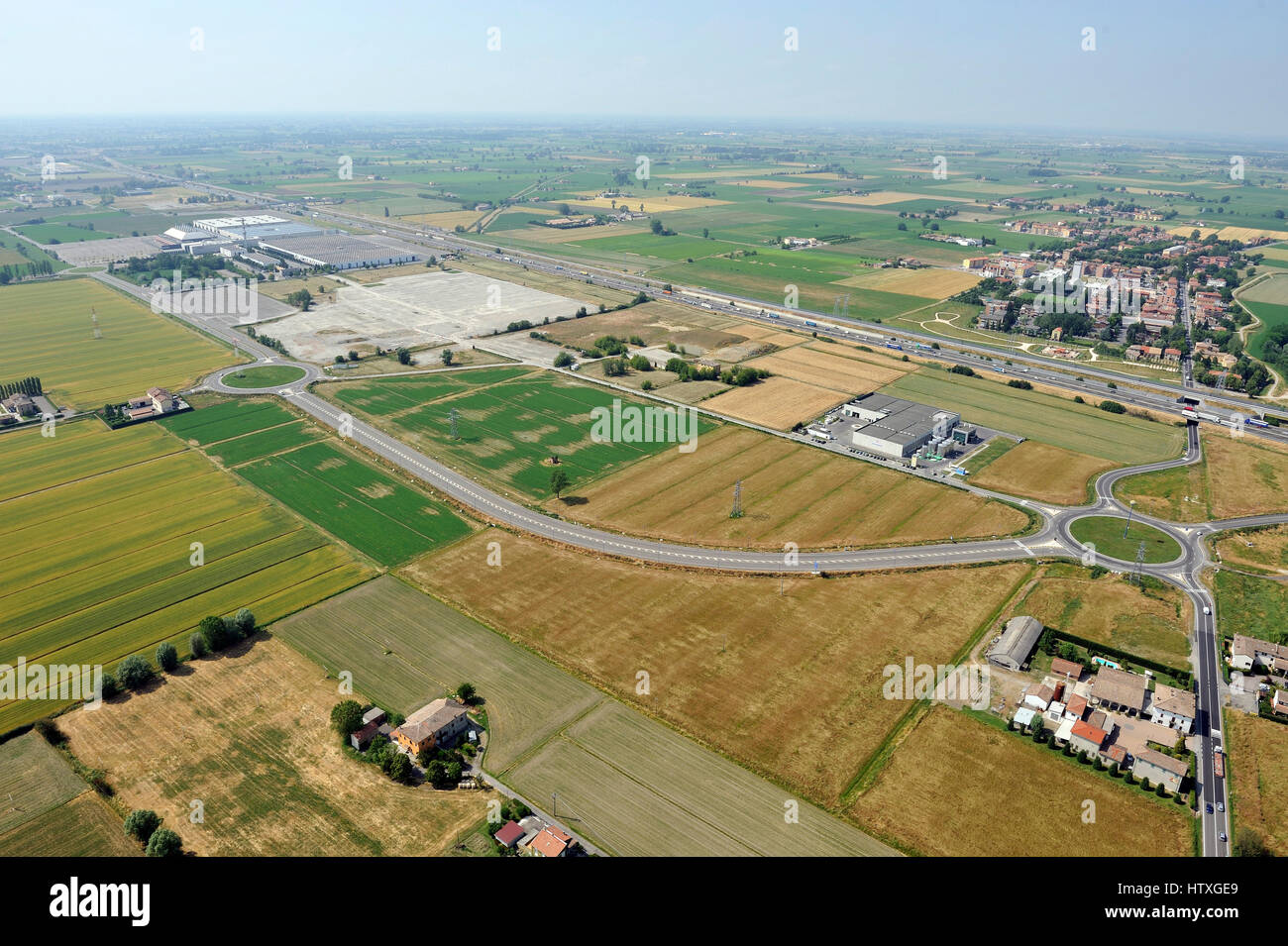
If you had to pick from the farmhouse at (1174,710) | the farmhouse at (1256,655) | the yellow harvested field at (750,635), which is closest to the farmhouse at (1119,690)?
the farmhouse at (1174,710)

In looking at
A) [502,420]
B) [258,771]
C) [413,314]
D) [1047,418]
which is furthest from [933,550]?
[413,314]

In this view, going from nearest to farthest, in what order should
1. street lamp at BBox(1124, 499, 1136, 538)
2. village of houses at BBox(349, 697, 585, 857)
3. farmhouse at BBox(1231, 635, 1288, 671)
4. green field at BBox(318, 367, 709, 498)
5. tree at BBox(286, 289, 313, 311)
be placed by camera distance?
1. village of houses at BBox(349, 697, 585, 857)
2. farmhouse at BBox(1231, 635, 1288, 671)
3. street lamp at BBox(1124, 499, 1136, 538)
4. green field at BBox(318, 367, 709, 498)
5. tree at BBox(286, 289, 313, 311)

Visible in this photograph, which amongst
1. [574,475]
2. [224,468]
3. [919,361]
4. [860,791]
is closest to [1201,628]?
[860,791]

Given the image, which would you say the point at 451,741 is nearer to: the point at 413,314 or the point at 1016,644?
the point at 1016,644

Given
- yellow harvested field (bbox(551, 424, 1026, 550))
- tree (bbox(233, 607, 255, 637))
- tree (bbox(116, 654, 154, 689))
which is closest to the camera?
tree (bbox(116, 654, 154, 689))

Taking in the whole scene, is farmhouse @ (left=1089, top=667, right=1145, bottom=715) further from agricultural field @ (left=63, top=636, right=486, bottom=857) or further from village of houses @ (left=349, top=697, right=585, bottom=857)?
agricultural field @ (left=63, top=636, right=486, bottom=857)

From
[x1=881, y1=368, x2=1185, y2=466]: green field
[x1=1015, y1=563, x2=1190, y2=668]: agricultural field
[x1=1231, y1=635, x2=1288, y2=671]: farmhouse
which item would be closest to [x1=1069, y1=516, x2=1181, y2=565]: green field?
[x1=1015, y1=563, x2=1190, y2=668]: agricultural field
